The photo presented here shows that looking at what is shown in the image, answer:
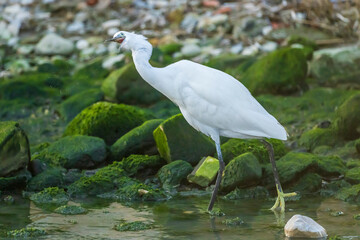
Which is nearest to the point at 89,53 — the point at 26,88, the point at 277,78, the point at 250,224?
the point at 26,88

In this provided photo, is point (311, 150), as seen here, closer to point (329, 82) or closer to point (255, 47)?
point (329, 82)

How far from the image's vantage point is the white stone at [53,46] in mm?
16469

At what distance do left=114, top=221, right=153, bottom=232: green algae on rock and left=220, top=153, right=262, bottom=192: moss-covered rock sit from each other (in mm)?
1549

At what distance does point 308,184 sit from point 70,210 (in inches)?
109

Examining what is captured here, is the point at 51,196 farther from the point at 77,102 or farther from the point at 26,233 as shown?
the point at 77,102

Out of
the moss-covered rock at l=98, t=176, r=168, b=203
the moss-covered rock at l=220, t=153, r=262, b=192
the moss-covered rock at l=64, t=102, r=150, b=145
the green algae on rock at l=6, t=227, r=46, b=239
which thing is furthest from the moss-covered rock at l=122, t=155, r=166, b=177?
the green algae on rock at l=6, t=227, r=46, b=239

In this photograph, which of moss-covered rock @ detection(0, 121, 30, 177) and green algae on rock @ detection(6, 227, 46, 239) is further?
moss-covered rock @ detection(0, 121, 30, 177)

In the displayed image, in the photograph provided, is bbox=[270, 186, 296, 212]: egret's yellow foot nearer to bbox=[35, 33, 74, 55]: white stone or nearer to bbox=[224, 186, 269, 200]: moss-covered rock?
bbox=[224, 186, 269, 200]: moss-covered rock

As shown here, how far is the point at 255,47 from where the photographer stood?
1518 centimetres

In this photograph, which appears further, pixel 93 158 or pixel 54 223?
pixel 93 158

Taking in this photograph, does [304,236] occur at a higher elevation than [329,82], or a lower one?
higher

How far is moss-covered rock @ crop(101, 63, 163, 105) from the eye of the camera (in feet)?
40.6

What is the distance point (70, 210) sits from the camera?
7.43 m

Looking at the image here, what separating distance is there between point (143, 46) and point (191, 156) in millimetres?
2102
